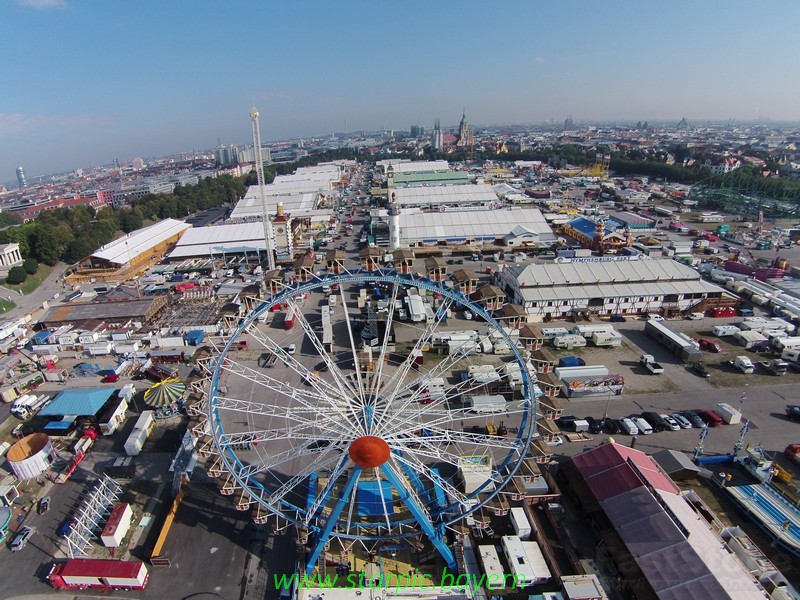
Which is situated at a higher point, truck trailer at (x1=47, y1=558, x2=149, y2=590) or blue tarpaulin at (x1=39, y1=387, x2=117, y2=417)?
blue tarpaulin at (x1=39, y1=387, x2=117, y2=417)

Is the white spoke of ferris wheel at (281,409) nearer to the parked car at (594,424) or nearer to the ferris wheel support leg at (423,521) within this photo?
the ferris wheel support leg at (423,521)

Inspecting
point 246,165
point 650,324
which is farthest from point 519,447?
point 246,165

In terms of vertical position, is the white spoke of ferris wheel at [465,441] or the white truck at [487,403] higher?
the white spoke of ferris wheel at [465,441]

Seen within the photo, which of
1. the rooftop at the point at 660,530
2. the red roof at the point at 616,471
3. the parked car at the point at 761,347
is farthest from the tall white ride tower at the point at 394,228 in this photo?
the rooftop at the point at 660,530

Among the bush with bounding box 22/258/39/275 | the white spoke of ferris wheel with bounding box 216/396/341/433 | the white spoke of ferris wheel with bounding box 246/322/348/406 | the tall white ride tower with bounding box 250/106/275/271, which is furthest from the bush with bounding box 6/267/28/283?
the white spoke of ferris wheel with bounding box 246/322/348/406

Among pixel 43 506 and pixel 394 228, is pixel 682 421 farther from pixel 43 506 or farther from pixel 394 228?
pixel 394 228

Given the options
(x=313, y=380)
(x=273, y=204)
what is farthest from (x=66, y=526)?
(x=273, y=204)

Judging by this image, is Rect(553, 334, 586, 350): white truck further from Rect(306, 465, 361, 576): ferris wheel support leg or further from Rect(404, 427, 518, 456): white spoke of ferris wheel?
A: Rect(306, 465, 361, 576): ferris wheel support leg
